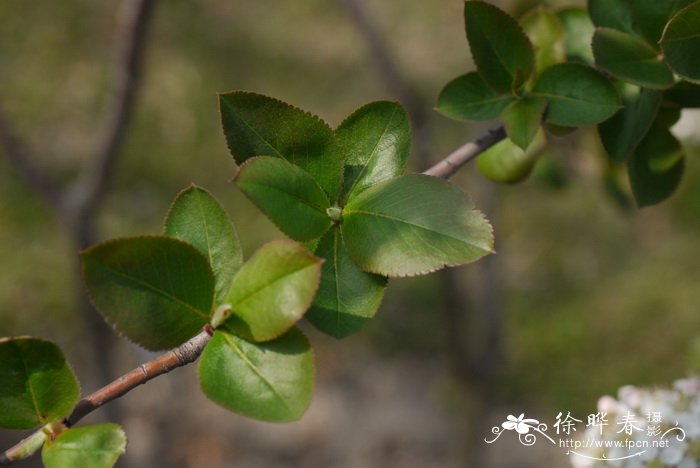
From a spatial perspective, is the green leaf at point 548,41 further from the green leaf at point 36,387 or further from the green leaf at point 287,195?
the green leaf at point 36,387

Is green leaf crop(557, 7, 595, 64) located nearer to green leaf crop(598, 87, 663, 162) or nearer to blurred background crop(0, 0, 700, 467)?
green leaf crop(598, 87, 663, 162)

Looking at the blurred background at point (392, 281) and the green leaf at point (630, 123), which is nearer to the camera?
the green leaf at point (630, 123)

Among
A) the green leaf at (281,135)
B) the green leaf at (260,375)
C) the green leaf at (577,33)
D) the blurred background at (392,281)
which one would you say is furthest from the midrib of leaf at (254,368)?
the blurred background at (392,281)

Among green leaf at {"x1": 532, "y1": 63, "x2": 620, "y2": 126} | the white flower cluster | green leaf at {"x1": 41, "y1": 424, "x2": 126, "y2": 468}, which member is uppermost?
green leaf at {"x1": 532, "y1": 63, "x2": 620, "y2": 126}

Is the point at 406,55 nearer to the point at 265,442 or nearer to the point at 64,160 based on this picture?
the point at 64,160

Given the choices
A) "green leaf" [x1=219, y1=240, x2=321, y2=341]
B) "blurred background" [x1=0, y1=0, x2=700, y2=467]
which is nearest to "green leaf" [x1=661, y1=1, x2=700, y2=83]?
"green leaf" [x1=219, y1=240, x2=321, y2=341]

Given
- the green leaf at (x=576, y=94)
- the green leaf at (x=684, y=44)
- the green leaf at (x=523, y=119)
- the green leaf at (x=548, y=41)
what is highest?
the green leaf at (x=684, y=44)
